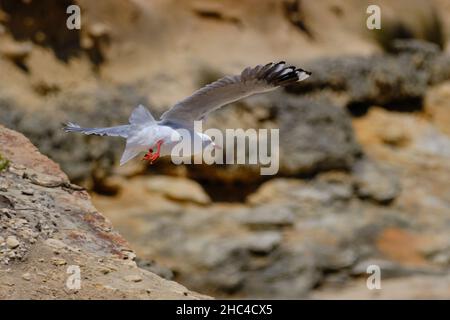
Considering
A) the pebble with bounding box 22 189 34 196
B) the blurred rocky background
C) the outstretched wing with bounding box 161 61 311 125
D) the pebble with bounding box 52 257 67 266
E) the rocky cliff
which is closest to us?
the rocky cliff

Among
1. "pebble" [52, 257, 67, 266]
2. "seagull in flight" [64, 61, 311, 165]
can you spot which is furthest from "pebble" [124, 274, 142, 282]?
"seagull in flight" [64, 61, 311, 165]

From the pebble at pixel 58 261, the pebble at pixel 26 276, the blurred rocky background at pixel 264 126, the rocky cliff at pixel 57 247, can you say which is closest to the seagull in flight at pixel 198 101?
the rocky cliff at pixel 57 247

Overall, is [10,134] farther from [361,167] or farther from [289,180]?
[361,167]

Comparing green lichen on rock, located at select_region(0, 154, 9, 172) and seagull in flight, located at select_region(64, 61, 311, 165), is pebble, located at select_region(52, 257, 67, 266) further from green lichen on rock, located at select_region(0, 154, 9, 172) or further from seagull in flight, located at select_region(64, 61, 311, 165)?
green lichen on rock, located at select_region(0, 154, 9, 172)

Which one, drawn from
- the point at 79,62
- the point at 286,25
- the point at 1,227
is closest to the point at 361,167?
the point at 286,25

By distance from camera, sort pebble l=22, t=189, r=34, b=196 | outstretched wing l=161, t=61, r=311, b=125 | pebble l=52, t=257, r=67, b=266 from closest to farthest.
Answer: pebble l=52, t=257, r=67, b=266, pebble l=22, t=189, r=34, b=196, outstretched wing l=161, t=61, r=311, b=125

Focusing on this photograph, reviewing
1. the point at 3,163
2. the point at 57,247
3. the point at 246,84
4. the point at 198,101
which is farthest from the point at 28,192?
the point at 246,84
